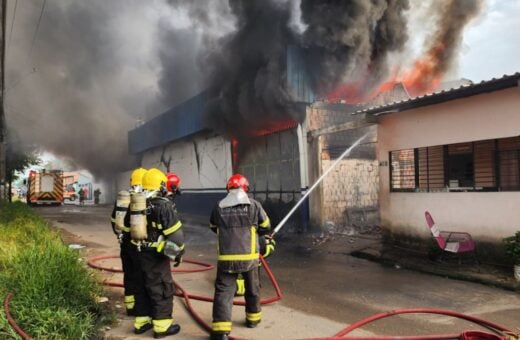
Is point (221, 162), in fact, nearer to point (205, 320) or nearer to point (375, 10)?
point (375, 10)

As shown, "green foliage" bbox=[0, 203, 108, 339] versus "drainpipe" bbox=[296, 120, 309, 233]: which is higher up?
"drainpipe" bbox=[296, 120, 309, 233]

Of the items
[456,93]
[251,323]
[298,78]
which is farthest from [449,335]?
[298,78]

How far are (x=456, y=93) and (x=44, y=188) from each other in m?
29.0

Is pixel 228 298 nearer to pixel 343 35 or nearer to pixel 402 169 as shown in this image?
pixel 402 169

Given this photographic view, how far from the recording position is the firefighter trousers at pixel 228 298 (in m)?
3.71

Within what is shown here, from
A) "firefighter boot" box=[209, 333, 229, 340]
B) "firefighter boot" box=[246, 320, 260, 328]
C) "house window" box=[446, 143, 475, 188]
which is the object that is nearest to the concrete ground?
"firefighter boot" box=[246, 320, 260, 328]

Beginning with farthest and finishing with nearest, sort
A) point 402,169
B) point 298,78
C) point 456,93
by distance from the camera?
point 298,78
point 402,169
point 456,93

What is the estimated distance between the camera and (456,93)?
6.73 metres

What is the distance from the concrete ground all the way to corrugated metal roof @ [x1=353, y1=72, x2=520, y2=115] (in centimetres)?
290

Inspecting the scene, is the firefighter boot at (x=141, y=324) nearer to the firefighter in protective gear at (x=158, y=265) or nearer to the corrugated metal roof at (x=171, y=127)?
the firefighter in protective gear at (x=158, y=265)

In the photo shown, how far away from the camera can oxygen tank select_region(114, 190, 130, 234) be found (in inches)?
193

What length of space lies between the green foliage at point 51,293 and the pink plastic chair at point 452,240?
506 cm

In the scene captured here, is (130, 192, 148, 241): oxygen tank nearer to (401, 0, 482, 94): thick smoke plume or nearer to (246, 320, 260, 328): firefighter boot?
(246, 320, 260, 328): firefighter boot

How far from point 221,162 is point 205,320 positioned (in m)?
11.5
